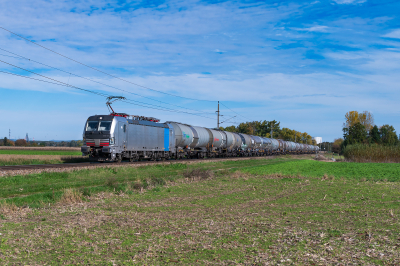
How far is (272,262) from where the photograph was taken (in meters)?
6.46

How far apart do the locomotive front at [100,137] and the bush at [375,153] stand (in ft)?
130

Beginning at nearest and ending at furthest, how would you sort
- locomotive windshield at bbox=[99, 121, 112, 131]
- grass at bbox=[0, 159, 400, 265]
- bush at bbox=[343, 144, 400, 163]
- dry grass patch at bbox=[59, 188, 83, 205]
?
grass at bbox=[0, 159, 400, 265]
dry grass patch at bbox=[59, 188, 83, 205]
locomotive windshield at bbox=[99, 121, 112, 131]
bush at bbox=[343, 144, 400, 163]

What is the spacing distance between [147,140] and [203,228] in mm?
26560

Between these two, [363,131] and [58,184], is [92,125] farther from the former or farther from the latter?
[363,131]

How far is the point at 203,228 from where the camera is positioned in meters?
9.08

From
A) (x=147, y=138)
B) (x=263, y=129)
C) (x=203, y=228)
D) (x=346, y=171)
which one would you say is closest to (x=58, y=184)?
(x=203, y=228)

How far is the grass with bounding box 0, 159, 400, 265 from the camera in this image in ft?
22.4

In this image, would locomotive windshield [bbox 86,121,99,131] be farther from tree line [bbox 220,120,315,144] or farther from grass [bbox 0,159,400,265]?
tree line [bbox 220,120,315,144]

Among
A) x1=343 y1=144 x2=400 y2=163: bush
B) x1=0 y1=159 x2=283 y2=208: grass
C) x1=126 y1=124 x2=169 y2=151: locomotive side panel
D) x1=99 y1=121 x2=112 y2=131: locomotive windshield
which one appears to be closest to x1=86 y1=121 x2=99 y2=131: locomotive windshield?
x1=99 y1=121 x2=112 y2=131: locomotive windshield

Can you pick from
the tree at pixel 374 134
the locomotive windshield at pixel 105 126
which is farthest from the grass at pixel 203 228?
Answer: the tree at pixel 374 134

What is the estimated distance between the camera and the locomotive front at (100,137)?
28.7 metres

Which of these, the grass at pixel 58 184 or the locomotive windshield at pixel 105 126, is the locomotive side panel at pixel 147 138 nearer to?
the locomotive windshield at pixel 105 126

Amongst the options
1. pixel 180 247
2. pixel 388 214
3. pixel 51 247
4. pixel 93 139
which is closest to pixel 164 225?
pixel 180 247

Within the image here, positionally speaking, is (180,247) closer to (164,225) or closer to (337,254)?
(164,225)
